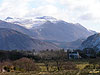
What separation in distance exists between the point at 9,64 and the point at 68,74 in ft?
91.5

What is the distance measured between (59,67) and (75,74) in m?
23.7

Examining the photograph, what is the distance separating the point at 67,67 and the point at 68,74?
70.1ft

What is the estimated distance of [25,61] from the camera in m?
71.9

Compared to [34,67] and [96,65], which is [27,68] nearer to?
[34,67]

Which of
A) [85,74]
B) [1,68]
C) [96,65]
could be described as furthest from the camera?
[96,65]

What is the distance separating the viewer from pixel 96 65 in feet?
250

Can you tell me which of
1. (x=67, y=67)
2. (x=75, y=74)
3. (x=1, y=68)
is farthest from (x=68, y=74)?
(x=1, y=68)

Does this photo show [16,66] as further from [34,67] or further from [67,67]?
[67,67]

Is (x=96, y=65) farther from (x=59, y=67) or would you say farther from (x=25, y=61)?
(x=25, y=61)

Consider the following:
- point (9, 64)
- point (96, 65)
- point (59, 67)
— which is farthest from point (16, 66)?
point (96, 65)

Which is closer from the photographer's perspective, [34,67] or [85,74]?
[85,74]

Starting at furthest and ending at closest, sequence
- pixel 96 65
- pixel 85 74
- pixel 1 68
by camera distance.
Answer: pixel 96 65, pixel 1 68, pixel 85 74

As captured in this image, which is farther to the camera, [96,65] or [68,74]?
[96,65]

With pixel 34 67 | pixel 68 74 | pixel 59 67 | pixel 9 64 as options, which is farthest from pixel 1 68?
pixel 68 74
